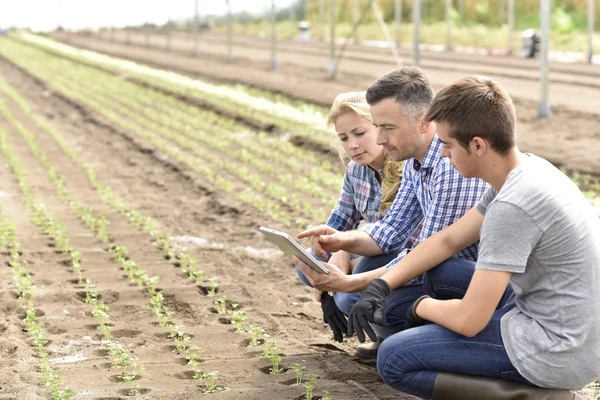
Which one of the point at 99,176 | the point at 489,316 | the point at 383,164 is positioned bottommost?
the point at 99,176

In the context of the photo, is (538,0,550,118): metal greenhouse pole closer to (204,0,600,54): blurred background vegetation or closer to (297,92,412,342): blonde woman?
(297,92,412,342): blonde woman

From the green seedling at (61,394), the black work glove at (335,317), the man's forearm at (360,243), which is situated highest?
the man's forearm at (360,243)

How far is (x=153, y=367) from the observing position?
15.5 feet

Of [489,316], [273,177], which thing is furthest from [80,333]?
[273,177]

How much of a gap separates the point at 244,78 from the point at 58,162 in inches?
446

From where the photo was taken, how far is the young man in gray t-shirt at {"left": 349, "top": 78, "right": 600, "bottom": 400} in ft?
11.4

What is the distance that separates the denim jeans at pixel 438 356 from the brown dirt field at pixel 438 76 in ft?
24.4

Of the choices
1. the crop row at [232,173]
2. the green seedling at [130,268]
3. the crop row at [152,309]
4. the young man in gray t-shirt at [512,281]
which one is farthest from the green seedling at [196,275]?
the young man in gray t-shirt at [512,281]

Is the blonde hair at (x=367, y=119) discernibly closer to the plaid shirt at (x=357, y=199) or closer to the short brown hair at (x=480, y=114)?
the plaid shirt at (x=357, y=199)

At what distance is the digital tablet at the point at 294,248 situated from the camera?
4223 millimetres

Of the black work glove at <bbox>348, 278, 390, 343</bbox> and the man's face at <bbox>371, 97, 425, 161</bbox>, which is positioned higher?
the man's face at <bbox>371, 97, 425, 161</bbox>

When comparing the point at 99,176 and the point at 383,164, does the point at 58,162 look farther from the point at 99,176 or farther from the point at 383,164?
the point at 383,164

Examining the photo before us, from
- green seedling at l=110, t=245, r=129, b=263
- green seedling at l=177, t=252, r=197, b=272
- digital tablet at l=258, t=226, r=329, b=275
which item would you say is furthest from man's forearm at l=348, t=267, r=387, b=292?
green seedling at l=110, t=245, r=129, b=263

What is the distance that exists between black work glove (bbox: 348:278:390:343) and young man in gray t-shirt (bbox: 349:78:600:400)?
0.76 ft
